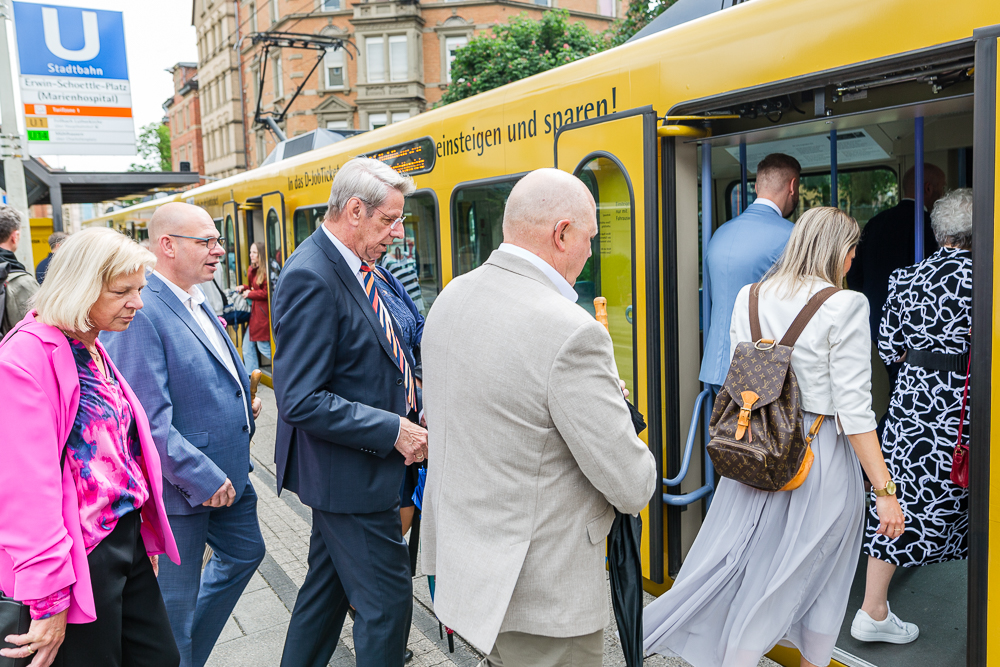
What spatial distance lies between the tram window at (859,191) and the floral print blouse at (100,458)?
13.4ft

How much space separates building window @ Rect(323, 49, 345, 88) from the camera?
35.7m

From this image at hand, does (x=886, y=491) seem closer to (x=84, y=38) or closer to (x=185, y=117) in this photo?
(x=84, y=38)

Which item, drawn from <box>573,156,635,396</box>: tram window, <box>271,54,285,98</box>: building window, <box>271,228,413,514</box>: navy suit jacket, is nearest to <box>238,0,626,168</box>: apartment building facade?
<box>271,54,285,98</box>: building window

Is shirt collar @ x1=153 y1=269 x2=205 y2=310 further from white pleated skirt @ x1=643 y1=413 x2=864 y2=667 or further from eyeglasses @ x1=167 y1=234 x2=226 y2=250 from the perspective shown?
white pleated skirt @ x1=643 y1=413 x2=864 y2=667

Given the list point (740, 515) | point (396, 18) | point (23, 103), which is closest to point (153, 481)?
point (740, 515)

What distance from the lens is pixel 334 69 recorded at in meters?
35.9

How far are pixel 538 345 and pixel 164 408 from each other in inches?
58.6

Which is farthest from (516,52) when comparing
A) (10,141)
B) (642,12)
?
(10,141)

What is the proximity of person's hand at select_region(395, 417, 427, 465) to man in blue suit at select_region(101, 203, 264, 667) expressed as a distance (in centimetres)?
66

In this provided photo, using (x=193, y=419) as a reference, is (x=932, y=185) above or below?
above

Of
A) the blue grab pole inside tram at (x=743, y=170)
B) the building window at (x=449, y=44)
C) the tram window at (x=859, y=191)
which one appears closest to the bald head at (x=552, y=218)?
the blue grab pole inside tram at (x=743, y=170)

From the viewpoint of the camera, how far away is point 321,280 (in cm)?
234

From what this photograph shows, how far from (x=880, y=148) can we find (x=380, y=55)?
111 feet

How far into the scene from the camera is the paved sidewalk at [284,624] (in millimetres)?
3201
